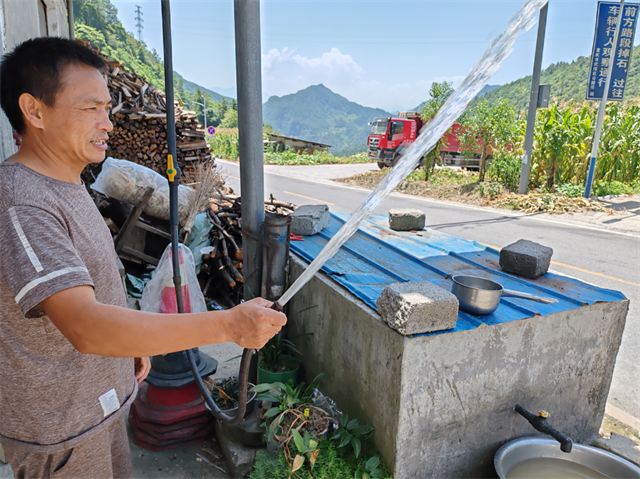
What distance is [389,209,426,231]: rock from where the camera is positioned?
4.29m

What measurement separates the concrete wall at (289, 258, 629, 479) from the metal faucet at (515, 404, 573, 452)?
86 millimetres

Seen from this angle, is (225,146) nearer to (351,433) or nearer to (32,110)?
(351,433)

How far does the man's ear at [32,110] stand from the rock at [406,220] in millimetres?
3529

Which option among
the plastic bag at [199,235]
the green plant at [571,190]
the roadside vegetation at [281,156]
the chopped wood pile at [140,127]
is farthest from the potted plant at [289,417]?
the roadside vegetation at [281,156]

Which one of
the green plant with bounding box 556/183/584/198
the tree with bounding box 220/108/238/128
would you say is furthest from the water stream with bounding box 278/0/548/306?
the tree with bounding box 220/108/238/128

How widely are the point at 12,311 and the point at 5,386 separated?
10.5 inches

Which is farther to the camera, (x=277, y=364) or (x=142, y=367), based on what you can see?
(x=277, y=364)

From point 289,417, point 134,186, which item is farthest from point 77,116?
point 134,186

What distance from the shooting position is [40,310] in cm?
97

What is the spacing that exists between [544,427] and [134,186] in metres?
4.38

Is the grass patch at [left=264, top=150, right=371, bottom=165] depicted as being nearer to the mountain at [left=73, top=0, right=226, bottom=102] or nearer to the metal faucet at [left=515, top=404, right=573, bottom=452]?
the metal faucet at [left=515, top=404, right=573, bottom=452]

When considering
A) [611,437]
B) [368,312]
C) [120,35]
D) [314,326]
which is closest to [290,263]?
[314,326]

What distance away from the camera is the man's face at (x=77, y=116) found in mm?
1188

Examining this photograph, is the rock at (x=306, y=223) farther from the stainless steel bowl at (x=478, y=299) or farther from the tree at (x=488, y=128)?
the tree at (x=488, y=128)
